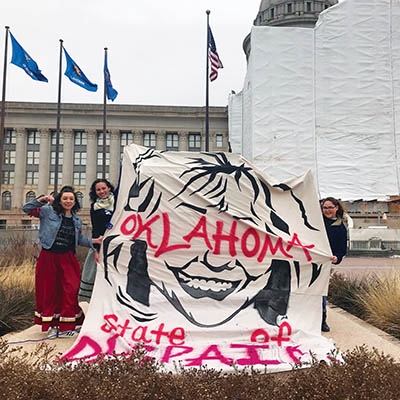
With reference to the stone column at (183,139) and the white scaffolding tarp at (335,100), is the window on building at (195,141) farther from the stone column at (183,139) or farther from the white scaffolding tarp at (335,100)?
the white scaffolding tarp at (335,100)

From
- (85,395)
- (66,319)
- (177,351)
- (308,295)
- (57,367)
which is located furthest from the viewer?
(66,319)

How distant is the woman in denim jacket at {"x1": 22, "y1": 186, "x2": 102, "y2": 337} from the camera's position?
17.0 feet

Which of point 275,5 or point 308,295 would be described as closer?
point 308,295

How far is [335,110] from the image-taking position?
93.0 feet

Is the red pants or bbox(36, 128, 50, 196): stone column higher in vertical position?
bbox(36, 128, 50, 196): stone column

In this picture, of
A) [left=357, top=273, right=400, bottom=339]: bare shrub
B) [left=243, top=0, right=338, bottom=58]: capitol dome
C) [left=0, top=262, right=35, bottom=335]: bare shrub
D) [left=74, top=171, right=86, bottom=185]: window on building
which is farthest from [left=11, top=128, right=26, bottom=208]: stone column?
[left=357, top=273, right=400, bottom=339]: bare shrub

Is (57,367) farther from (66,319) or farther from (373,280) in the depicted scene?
(373,280)

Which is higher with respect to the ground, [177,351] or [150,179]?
[150,179]

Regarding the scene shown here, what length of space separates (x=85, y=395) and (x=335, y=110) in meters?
27.8

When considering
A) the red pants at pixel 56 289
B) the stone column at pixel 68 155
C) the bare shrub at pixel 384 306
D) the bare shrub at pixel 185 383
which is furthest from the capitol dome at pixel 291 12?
the bare shrub at pixel 185 383

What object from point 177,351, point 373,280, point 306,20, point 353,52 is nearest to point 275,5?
point 306,20

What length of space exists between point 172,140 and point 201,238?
2416 inches

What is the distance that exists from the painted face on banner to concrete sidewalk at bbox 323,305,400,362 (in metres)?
1.10

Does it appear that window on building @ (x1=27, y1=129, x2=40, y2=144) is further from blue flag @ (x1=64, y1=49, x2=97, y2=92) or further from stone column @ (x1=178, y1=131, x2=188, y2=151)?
blue flag @ (x1=64, y1=49, x2=97, y2=92)
